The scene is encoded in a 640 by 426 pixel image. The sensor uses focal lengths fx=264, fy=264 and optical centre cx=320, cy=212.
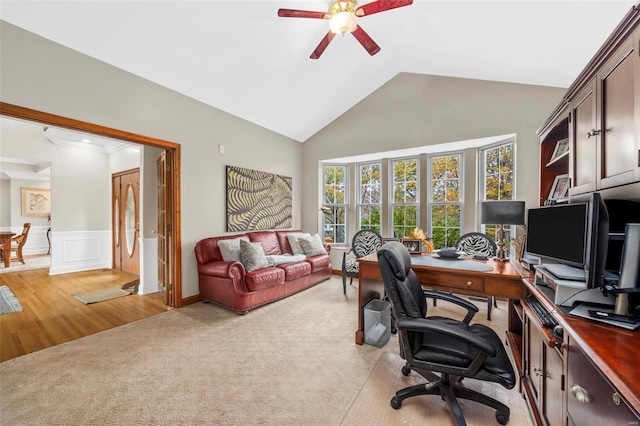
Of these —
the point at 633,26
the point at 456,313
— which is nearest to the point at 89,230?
the point at 456,313

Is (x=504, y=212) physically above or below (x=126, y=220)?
above

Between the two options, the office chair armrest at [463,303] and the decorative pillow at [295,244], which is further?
the decorative pillow at [295,244]

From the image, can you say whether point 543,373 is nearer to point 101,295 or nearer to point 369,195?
point 369,195

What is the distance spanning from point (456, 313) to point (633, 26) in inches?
116

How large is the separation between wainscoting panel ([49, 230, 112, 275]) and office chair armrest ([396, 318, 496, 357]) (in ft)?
22.1

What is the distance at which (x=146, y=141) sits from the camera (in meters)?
3.14

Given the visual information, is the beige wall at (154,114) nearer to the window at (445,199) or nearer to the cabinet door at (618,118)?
the window at (445,199)

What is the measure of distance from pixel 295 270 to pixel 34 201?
334 inches

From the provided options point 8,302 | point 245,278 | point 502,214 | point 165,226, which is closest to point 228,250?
point 245,278

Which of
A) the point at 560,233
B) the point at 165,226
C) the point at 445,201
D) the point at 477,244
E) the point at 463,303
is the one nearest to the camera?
the point at 560,233

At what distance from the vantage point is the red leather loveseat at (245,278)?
3227 mm

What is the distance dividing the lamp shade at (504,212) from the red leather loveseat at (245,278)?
2517 mm

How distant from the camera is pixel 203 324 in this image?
2.98 metres

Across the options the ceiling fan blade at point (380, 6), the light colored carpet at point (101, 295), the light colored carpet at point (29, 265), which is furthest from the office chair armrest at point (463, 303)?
the light colored carpet at point (29, 265)
